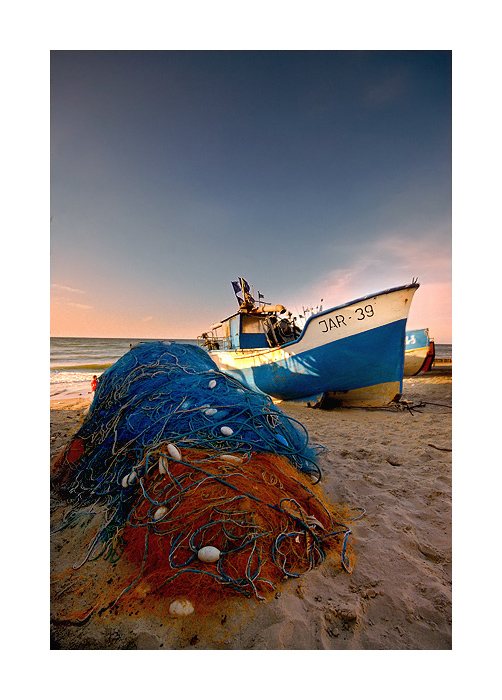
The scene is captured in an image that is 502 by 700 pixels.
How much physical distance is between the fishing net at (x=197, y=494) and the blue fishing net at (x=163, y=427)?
0.04 feet

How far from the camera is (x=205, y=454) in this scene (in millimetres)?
1960

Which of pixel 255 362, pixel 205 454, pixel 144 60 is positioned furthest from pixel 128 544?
pixel 255 362

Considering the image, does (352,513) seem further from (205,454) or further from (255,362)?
(255,362)

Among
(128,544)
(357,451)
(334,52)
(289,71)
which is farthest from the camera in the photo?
(357,451)

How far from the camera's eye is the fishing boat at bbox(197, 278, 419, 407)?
559 centimetres

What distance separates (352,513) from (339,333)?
13.6 feet

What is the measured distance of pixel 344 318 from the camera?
5.77 meters

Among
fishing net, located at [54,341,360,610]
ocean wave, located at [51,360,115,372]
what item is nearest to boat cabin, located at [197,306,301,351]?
fishing net, located at [54,341,360,610]

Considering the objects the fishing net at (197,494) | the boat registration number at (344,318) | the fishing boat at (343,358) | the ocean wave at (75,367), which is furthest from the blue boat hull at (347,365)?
the ocean wave at (75,367)

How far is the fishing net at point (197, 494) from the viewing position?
4.80 ft

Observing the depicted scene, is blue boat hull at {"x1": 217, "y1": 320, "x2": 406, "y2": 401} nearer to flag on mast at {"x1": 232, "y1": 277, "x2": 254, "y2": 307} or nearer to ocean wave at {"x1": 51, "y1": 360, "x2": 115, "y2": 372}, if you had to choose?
flag on mast at {"x1": 232, "y1": 277, "x2": 254, "y2": 307}

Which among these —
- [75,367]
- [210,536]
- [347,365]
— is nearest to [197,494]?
[210,536]
